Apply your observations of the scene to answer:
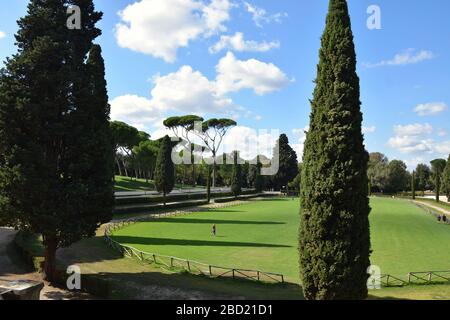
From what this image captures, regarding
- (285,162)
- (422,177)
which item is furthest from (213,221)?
(422,177)

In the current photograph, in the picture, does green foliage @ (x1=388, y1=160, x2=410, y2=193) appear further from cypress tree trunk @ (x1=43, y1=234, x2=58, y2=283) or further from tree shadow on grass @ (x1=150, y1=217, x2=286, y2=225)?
cypress tree trunk @ (x1=43, y1=234, x2=58, y2=283)

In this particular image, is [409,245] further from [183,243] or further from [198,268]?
[198,268]

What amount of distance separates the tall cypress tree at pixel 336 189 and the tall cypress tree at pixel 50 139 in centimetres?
1203

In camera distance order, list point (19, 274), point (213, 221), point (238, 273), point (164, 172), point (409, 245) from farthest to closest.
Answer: point (164, 172), point (213, 221), point (409, 245), point (238, 273), point (19, 274)

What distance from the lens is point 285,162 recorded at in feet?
403

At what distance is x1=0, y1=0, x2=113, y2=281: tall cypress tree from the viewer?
19.7 metres

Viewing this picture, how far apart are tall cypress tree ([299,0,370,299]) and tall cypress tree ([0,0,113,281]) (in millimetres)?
12026

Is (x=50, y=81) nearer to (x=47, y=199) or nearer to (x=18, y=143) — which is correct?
(x=18, y=143)

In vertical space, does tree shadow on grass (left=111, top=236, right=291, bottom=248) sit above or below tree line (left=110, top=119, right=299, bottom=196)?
below

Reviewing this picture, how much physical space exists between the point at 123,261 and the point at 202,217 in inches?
1064

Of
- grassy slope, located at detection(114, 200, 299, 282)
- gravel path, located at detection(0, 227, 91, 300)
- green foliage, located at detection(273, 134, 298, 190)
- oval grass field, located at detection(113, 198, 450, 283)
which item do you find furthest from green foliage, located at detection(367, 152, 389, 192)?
A: gravel path, located at detection(0, 227, 91, 300)

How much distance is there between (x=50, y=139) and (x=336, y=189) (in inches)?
593

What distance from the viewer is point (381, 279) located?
72.2 ft
